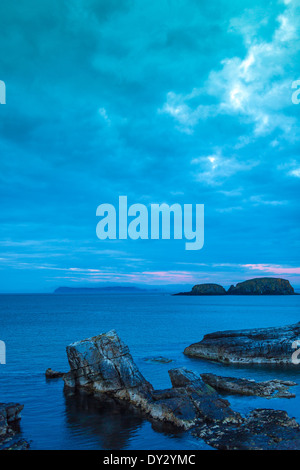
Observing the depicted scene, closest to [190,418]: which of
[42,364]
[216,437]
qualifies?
[216,437]

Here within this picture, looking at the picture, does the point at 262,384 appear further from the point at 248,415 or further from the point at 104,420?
the point at 104,420

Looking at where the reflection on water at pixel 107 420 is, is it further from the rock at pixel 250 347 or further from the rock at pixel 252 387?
the rock at pixel 250 347

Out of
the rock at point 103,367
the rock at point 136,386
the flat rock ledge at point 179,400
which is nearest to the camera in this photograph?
the flat rock ledge at point 179,400

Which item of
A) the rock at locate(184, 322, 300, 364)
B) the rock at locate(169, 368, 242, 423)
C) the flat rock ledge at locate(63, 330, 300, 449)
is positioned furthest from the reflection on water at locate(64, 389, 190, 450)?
the rock at locate(184, 322, 300, 364)

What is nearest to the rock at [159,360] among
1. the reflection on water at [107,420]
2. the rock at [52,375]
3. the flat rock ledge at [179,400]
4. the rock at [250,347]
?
the rock at [250,347]

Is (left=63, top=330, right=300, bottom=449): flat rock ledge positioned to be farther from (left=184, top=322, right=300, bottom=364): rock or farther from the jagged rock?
(left=184, top=322, right=300, bottom=364): rock

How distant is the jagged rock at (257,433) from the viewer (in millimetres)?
20078

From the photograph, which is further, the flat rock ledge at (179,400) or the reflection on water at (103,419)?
the reflection on water at (103,419)

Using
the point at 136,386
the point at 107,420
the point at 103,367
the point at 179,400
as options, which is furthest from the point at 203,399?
the point at 103,367

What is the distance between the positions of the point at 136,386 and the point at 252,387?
36.7 feet

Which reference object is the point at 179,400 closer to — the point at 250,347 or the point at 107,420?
the point at 107,420

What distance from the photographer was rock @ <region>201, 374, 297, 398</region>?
31.5 meters
